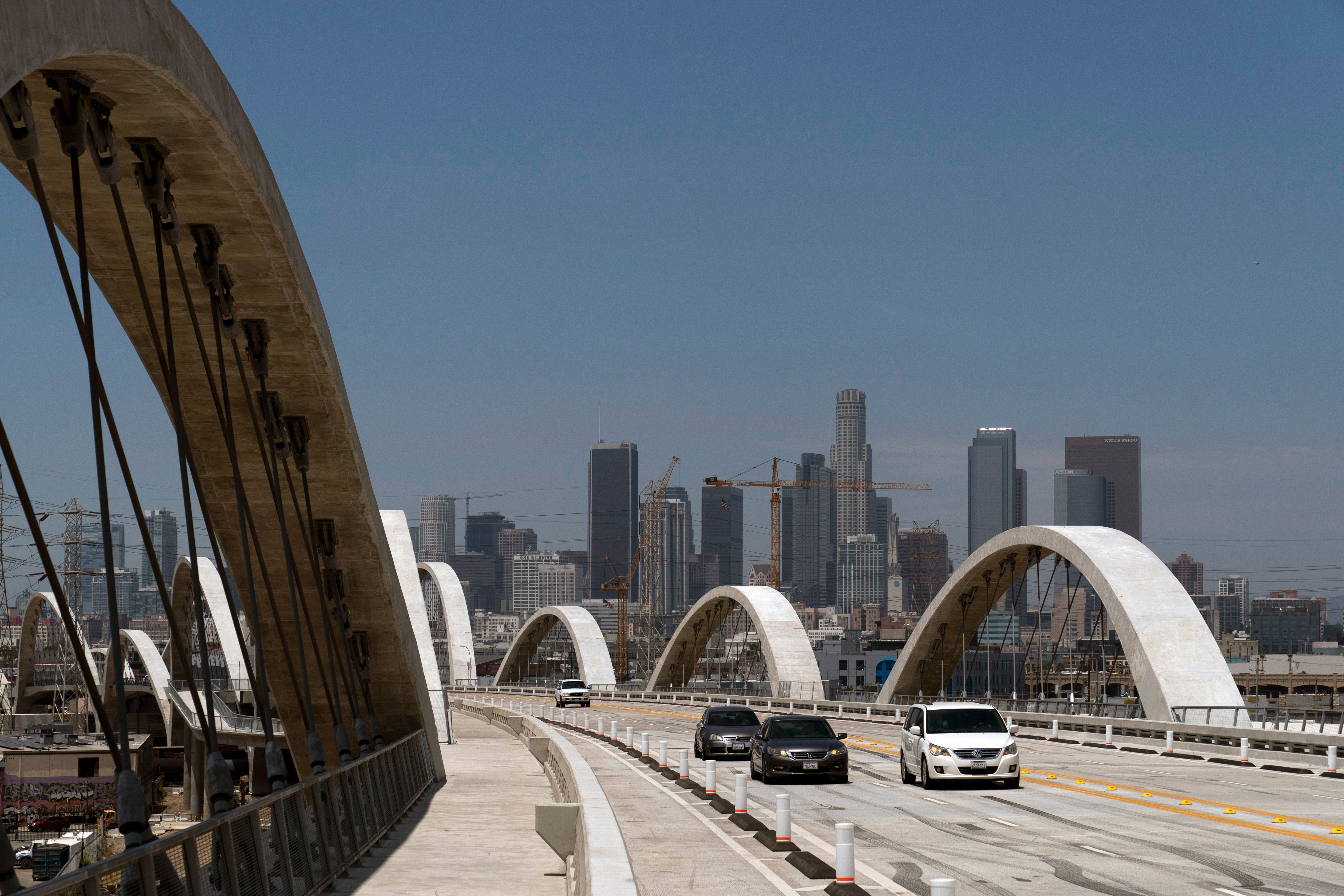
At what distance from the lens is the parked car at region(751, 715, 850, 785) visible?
25.1 m

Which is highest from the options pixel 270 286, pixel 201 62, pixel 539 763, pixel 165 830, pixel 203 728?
pixel 201 62

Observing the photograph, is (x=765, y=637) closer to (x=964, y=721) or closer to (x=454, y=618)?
(x=454, y=618)

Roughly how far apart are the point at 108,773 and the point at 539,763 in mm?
56633

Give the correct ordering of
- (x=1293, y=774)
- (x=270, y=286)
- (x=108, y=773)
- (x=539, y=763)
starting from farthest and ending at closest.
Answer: (x=108, y=773), (x=539, y=763), (x=1293, y=774), (x=270, y=286)

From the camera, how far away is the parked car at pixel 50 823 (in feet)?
236

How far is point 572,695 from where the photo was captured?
74.7 meters

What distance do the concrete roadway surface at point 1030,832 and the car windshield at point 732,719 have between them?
3.40 m

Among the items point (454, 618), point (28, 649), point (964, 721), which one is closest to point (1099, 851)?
point (964, 721)

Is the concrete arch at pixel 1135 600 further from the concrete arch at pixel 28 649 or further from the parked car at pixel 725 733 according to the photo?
the concrete arch at pixel 28 649

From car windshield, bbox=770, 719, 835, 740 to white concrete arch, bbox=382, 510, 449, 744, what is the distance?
668 inches

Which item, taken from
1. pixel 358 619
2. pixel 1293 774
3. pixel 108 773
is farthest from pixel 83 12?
pixel 108 773

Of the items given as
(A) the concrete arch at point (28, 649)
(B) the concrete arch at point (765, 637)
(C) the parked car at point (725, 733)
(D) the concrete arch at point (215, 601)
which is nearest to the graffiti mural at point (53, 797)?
(D) the concrete arch at point (215, 601)

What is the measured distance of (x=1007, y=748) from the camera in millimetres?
23578

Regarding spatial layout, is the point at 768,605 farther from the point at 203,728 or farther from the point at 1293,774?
→ the point at 203,728
